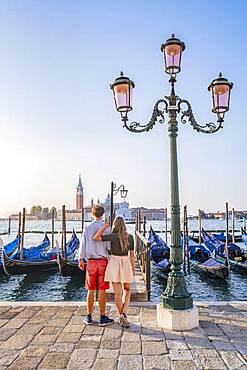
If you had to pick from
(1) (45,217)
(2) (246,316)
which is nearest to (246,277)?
(2) (246,316)

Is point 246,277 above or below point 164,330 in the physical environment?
below

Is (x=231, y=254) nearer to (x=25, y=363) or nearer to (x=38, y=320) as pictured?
(x=38, y=320)

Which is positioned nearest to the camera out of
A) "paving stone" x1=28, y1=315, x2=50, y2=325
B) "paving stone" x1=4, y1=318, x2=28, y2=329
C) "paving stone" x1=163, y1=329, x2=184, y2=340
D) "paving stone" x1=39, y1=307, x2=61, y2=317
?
"paving stone" x1=163, y1=329, x2=184, y2=340

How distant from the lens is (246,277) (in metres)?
12.7

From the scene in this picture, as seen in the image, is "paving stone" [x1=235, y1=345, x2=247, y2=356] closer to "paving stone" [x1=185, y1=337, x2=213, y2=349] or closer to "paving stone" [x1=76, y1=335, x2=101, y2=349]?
"paving stone" [x1=185, y1=337, x2=213, y2=349]

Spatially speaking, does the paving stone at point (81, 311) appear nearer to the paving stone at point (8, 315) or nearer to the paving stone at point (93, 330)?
the paving stone at point (93, 330)

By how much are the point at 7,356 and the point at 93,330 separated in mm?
939

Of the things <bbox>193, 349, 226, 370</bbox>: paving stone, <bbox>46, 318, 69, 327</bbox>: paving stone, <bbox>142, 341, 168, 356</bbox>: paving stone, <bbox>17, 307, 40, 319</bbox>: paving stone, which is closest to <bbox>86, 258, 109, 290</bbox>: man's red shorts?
<bbox>46, 318, 69, 327</bbox>: paving stone

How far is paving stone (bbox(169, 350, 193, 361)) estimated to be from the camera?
2992 millimetres

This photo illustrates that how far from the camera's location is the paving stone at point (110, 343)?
3225mm

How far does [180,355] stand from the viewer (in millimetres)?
3053

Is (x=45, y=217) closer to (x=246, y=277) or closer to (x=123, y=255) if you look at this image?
(x=246, y=277)

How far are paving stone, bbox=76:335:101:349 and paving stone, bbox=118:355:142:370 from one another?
13.8 inches

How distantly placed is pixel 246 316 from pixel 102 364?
2.10 m
